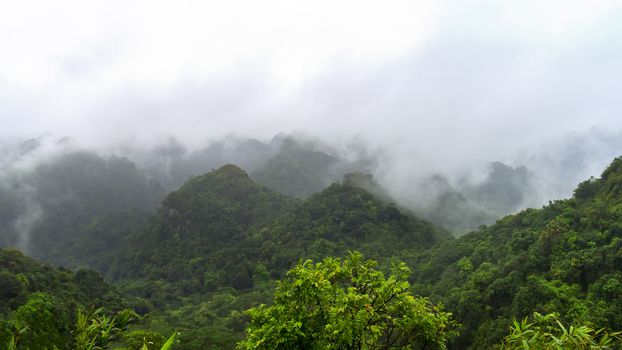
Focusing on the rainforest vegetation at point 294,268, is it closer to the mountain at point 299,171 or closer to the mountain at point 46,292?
the mountain at point 46,292

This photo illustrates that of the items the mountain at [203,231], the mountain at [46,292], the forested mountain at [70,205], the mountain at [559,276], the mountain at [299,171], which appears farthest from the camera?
the mountain at [299,171]

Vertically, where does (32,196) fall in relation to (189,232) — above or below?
above

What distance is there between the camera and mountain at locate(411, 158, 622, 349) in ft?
103

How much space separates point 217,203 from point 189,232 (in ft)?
36.1

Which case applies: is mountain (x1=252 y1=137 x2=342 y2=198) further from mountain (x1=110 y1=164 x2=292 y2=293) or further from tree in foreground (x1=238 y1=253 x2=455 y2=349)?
tree in foreground (x1=238 y1=253 x2=455 y2=349)

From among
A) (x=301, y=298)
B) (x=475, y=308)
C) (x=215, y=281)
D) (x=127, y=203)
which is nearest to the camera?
(x=301, y=298)

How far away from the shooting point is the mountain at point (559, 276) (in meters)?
31.3

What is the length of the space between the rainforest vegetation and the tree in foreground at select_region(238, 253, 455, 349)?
0.05 m

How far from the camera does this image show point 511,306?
35375mm

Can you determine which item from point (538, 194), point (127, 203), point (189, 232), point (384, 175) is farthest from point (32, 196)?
point (538, 194)

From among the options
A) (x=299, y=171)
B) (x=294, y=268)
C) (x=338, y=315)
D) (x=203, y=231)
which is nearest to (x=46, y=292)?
(x=294, y=268)

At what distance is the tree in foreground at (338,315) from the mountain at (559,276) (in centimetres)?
1969

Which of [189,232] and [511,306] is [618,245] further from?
[189,232]

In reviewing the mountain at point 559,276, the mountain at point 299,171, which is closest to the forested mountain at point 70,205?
the mountain at point 299,171
